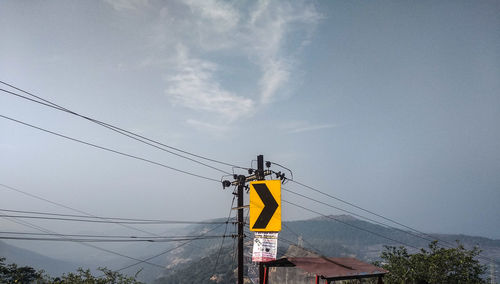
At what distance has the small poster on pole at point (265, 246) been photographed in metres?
11.8

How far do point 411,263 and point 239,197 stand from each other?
96.5ft

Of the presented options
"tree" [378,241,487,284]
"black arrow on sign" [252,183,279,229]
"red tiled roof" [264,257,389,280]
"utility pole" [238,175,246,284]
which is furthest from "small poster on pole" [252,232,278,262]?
"tree" [378,241,487,284]

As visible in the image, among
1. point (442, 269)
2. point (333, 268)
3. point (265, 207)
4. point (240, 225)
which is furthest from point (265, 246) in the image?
point (442, 269)

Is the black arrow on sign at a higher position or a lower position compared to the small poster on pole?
higher

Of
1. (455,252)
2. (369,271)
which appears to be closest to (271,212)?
(369,271)

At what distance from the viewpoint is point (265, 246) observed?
12.0m

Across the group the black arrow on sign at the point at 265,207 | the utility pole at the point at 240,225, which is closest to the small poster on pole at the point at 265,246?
the black arrow on sign at the point at 265,207

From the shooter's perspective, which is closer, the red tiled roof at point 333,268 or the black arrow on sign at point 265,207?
the red tiled roof at point 333,268

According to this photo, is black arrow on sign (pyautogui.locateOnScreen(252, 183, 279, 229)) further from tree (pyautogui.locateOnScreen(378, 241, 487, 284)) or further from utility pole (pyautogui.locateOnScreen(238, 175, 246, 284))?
tree (pyautogui.locateOnScreen(378, 241, 487, 284))

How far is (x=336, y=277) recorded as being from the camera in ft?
34.3

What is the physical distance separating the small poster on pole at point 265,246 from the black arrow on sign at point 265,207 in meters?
0.52

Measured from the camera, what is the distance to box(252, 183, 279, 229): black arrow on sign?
38.0 feet

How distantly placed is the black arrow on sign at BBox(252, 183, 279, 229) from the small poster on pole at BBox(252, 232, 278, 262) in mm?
524

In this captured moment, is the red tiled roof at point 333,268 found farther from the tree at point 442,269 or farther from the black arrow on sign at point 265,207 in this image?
the tree at point 442,269
